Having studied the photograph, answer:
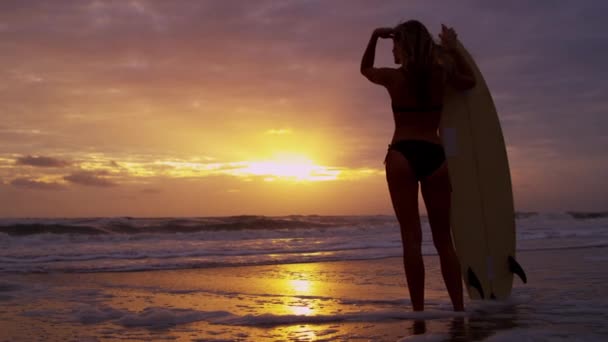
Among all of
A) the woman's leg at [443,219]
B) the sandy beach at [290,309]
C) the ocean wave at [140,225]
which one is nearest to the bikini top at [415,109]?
the woman's leg at [443,219]

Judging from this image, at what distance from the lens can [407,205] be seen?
11.2ft

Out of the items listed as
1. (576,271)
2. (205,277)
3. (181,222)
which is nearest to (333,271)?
(205,277)

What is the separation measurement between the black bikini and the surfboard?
0.71m

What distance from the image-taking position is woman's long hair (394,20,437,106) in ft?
10.7

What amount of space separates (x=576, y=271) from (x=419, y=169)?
385 centimetres

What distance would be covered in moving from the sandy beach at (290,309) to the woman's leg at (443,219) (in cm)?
18

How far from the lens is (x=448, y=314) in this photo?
3592mm

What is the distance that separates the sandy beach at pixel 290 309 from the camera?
3.19 metres

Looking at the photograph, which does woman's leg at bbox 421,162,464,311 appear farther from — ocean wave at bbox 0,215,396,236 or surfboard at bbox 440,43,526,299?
ocean wave at bbox 0,215,396,236

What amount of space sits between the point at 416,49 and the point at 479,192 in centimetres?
141

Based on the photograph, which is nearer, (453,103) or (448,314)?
(448,314)

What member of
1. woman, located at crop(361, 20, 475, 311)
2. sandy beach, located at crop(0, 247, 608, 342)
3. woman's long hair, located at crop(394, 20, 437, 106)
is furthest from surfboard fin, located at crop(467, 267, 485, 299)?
woman's long hair, located at crop(394, 20, 437, 106)

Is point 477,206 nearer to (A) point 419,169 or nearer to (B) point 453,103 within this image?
(B) point 453,103

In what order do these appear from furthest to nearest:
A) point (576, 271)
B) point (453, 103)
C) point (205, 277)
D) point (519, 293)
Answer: point (205, 277) → point (576, 271) → point (519, 293) → point (453, 103)
